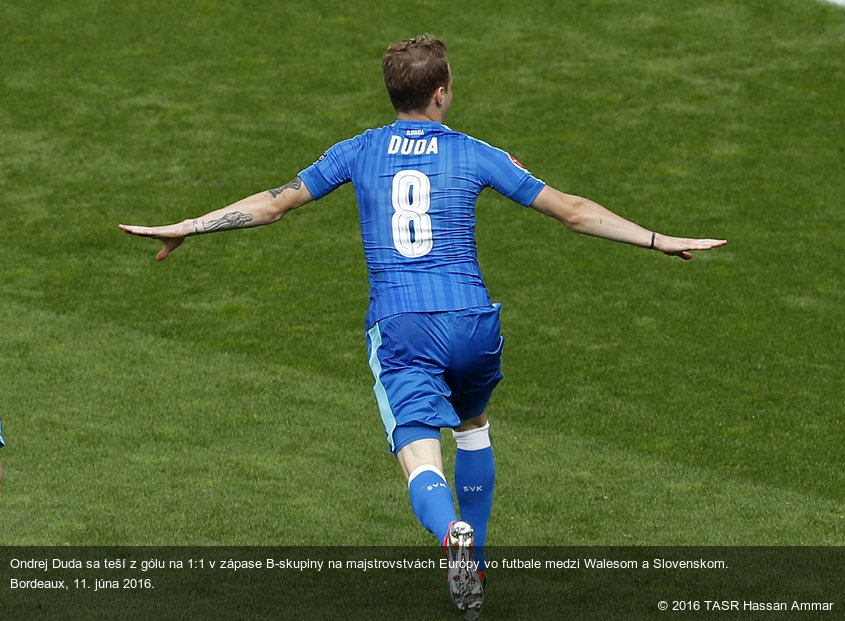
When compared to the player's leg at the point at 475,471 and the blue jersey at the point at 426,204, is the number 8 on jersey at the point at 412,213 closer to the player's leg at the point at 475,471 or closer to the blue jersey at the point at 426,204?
the blue jersey at the point at 426,204

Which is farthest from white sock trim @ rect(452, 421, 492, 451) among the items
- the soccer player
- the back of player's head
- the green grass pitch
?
the back of player's head

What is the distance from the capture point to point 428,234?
16.1ft

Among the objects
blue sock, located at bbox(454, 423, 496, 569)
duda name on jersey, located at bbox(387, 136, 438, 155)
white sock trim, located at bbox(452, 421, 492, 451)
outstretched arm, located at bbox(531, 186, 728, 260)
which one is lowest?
blue sock, located at bbox(454, 423, 496, 569)

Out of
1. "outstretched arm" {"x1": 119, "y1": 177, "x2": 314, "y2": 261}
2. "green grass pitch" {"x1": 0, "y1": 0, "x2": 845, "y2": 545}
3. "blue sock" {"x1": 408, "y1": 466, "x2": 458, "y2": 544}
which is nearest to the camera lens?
"blue sock" {"x1": 408, "y1": 466, "x2": 458, "y2": 544}

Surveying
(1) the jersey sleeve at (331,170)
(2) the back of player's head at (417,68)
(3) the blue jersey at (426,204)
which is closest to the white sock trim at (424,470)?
(3) the blue jersey at (426,204)

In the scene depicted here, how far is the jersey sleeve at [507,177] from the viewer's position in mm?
4926

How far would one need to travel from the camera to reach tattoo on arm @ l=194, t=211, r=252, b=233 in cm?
505

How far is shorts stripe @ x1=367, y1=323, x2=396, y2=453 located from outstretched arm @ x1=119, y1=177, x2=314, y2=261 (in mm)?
592

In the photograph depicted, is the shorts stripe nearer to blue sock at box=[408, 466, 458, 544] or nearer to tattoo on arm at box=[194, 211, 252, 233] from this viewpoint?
blue sock at box=[408, 466, 458, 544]

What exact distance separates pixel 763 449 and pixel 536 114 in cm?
656

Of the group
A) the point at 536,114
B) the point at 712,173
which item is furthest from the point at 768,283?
the point at 536,114

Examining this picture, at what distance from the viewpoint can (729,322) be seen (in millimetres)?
9469

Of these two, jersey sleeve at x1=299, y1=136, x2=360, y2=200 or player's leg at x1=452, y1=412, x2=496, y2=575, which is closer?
jersey sleeve at x1=299, y1=136, x2=360, y2=200

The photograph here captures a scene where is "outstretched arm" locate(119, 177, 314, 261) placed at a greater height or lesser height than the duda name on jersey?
lesser
